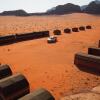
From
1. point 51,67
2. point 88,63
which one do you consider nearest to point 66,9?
point 51,67

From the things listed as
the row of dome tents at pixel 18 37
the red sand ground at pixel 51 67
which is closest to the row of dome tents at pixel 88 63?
the red sand ground at pixel 51 67

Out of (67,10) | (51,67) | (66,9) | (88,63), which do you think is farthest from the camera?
(66,9)

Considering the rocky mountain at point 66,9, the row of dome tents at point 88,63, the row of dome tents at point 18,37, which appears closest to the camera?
the row of dome tents at point 88,63

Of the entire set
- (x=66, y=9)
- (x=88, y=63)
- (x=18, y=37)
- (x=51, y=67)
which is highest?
(x=66, y=9)

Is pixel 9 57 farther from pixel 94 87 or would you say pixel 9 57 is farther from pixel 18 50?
pixel 94 87

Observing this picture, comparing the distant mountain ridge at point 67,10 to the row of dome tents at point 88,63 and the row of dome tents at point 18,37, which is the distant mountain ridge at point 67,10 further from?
the row of dome tents at point 88,63

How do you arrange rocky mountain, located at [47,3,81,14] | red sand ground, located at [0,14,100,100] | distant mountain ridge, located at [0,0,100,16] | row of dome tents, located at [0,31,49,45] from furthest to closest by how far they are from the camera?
rocky mountain, located at [47,3,81,14] < distant mountain ridge, located at [0,0,100,16] < row of dome tents, located at [0,31,49,45] < red sand ground, located at [0,14,100,100]

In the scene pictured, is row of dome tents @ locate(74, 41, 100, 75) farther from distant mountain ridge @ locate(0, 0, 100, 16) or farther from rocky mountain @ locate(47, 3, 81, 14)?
rocky mountain @ locate(47, 3, 81, 14)

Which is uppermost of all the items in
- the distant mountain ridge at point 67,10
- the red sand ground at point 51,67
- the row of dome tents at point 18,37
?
the distant mountain ridge at point 67,10

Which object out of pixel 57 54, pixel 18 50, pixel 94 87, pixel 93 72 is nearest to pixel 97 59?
pixel 93 72

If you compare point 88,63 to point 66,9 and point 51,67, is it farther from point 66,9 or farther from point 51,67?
point 66,9

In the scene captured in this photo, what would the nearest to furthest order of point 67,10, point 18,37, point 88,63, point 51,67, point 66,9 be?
point 88,63 → point 51,67 → point 18,37 → point 67,10 → point 66,9

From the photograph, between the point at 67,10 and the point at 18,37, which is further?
the point at 67,10

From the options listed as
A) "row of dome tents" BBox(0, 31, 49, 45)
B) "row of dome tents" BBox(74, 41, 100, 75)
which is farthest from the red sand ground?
"row of dome tents" BBox(0, 31, 49, 45)
